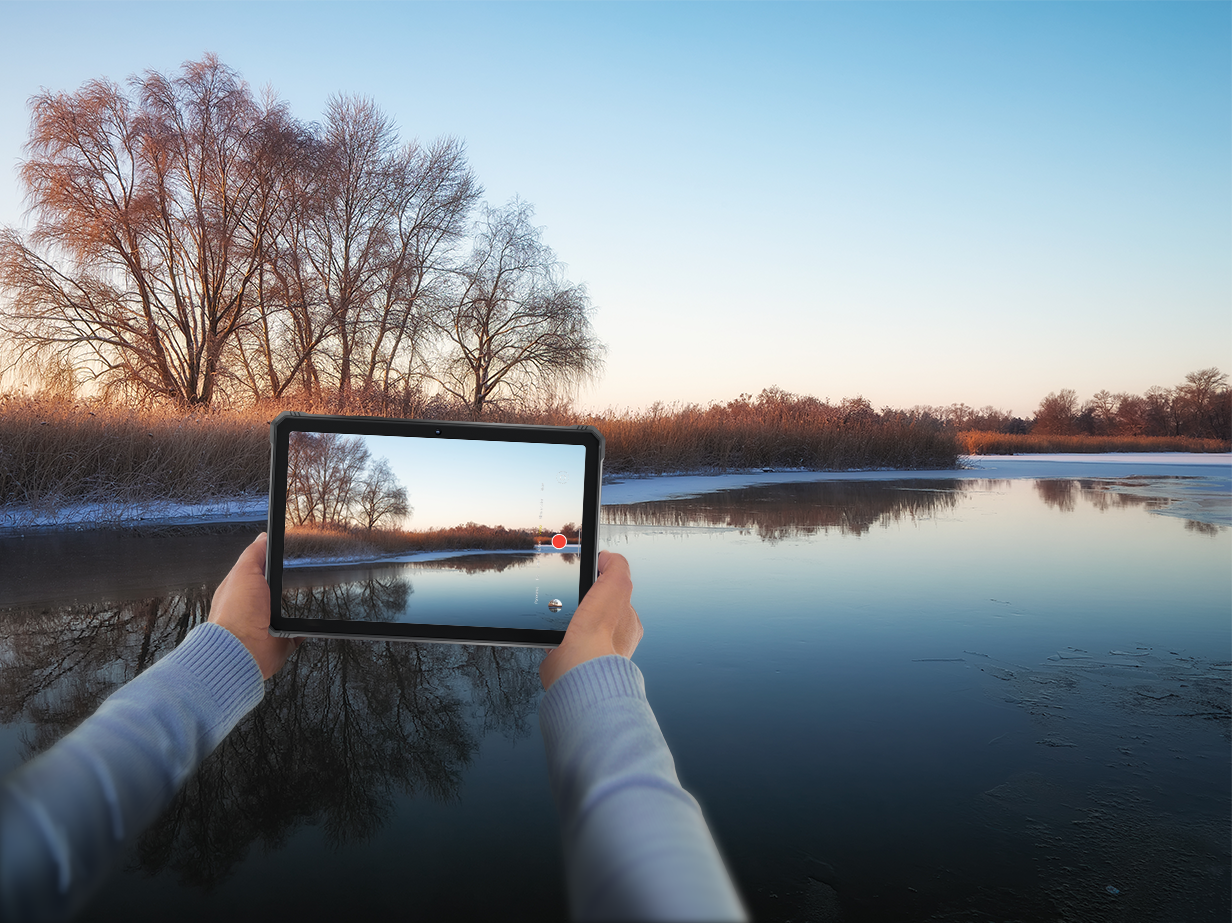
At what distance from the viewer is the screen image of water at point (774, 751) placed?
1.49 meters

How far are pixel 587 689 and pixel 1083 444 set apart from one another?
4446 cm

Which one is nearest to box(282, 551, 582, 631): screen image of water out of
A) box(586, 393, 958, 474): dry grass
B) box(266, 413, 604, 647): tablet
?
box(266, 413, 604, 647): tablet

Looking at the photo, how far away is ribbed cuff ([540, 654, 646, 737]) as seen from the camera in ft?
2.18

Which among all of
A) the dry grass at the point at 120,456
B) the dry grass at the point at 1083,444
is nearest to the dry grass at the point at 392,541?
the dry grass at the point at 120,456

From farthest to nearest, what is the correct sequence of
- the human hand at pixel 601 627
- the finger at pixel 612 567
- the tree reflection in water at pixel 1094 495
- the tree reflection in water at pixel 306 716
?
the tree reflection in water at pixel 1094 495, the tree reflection in water at pixel 306 716, the finger at pixel 612 567, the human hand at pixel 601 627

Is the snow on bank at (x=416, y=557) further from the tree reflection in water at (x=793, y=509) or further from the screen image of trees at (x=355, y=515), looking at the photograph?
the tree reflection in water at (x=793, y=509)

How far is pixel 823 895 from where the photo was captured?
4.85 ft

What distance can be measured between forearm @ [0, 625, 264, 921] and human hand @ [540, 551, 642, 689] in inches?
13.5

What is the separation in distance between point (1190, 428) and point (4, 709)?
160 feet

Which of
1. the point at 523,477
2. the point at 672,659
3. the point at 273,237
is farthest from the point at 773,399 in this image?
the point at 523,477

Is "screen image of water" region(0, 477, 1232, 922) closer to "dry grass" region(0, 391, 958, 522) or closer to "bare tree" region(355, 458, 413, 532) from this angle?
"bare tree" region(355, 458, 413, 532)

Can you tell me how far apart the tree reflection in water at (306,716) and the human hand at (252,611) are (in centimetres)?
7

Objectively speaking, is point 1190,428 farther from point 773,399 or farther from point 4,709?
point 4,709

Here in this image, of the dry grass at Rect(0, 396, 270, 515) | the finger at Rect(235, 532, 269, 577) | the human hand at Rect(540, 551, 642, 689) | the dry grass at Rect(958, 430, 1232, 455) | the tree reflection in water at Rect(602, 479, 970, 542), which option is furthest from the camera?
the dry grass at Rect(958, 430, 1232, 455)
